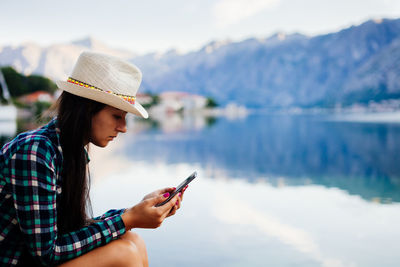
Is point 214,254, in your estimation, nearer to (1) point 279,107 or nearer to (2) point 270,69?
(1) point 279,107

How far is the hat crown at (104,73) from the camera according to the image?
1.33m

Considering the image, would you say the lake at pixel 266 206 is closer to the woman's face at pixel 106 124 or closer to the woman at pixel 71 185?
the woman at pixel 71 185

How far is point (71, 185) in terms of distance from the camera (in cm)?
130

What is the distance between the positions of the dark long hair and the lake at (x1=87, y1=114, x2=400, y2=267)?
119 cm

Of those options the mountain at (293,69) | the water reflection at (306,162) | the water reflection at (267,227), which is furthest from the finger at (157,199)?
the mountain at (293,69)

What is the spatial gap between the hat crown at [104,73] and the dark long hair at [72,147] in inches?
2.5

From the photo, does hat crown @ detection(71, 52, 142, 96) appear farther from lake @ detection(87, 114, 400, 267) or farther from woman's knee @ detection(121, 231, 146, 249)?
lake @ detection(87, 114, 400, 267)

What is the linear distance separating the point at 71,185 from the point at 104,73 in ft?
1.18

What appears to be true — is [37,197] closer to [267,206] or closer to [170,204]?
[170,204]

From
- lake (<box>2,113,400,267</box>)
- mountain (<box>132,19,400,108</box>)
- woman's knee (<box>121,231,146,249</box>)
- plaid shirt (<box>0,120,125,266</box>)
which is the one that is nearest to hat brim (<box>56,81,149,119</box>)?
plaid shirt (<box>0,120,125,266</box>)

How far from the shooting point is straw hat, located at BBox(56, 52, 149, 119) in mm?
1270

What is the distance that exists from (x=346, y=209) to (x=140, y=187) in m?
2.21

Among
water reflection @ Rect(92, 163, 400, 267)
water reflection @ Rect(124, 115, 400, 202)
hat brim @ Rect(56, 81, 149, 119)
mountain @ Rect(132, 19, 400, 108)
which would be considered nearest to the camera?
hat brim @ Rect(56, 81, 149, 119)

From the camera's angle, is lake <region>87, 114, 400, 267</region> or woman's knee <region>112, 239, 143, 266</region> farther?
lake <region>87, 114, 400, 267</region>
